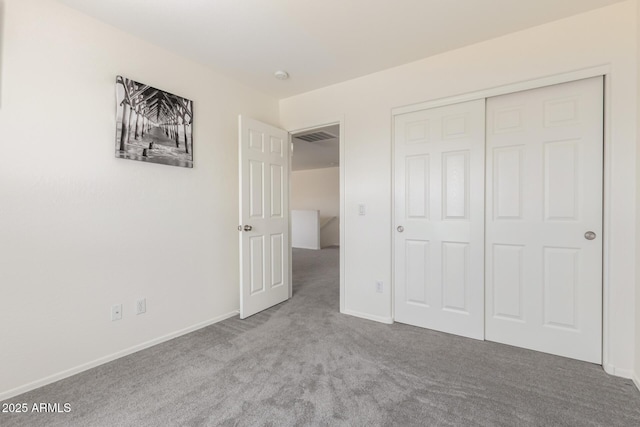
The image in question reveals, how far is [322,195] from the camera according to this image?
9.13 metres

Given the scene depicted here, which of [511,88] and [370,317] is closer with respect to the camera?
[511,88]

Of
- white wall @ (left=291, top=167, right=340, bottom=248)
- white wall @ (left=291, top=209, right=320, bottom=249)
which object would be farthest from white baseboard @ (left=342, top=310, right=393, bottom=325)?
white wall @ (left=291, top=167, right=340, bottom=248)

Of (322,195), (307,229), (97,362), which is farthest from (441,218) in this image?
(322,195)

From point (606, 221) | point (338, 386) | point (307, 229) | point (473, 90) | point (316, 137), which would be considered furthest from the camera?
point (307, 229)

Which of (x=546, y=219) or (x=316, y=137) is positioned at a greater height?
(x=316, y=137)

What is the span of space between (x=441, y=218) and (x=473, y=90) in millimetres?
1099

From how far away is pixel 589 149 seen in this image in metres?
1.98

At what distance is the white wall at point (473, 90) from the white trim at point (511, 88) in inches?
1.3

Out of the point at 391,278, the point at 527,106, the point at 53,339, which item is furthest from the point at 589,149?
the point at 53,339

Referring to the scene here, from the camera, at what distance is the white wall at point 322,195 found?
28.7 ft

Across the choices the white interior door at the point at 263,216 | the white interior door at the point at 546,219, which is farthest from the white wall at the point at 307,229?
the white interior door at the point at 546,219

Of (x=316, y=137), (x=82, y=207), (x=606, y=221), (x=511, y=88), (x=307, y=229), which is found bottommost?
(x=307, y=229)

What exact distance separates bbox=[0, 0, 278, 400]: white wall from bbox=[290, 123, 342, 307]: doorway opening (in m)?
1.55

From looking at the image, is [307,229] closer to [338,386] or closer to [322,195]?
[322,195]
